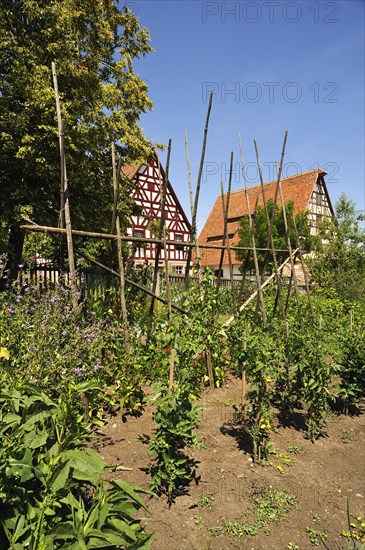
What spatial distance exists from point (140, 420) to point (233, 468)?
123 cm

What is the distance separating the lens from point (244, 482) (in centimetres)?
306

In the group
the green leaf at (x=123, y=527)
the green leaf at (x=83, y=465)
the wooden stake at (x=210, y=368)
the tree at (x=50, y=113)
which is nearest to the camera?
the green leaf at (x=123, y=527)

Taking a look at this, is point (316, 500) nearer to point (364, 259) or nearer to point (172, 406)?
point (172, 406)

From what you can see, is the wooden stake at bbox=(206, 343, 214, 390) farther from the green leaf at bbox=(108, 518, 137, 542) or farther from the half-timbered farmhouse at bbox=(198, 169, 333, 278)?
the half-timbered farmhouse at bbox=(198, 169, 333, 278)

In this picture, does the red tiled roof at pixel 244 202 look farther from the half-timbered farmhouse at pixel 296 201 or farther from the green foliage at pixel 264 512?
the green foliage at pixel 264 512

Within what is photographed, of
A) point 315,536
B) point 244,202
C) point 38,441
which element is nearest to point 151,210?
point 244,202

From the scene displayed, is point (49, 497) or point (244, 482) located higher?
point (49, 497)

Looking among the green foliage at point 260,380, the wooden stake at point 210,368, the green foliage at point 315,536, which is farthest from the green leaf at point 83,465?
the wooden stake at point 210,368

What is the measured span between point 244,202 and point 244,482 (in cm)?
2938

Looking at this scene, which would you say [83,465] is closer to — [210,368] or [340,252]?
[210,368]

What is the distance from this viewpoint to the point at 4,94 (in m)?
9.30

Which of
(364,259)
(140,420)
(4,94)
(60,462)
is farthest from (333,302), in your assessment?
(4,94)

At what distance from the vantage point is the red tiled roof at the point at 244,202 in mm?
26812

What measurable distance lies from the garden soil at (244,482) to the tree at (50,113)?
24.6ft
